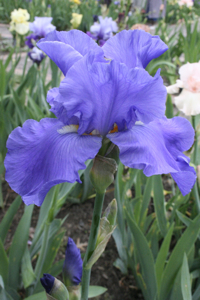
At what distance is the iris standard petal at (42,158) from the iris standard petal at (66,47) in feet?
0.45

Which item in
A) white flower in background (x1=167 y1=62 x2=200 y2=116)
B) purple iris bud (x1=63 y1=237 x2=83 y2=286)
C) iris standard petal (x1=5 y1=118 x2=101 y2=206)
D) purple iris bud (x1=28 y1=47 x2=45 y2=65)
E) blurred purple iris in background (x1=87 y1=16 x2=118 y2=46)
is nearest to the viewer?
iris standard petal (x1=5 y1=118 x2=101 y2=206)

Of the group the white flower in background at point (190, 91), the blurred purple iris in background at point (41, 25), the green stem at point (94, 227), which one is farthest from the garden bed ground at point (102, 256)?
the blurred purple iris in background at point (41, 25)

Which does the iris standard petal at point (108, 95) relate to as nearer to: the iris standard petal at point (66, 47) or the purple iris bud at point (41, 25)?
the iris standard petal at point (66, 47)

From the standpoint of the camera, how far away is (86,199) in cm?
170

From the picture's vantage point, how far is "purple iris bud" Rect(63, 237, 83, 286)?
2.17ft

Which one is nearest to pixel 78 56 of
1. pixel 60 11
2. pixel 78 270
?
pixel 78 270

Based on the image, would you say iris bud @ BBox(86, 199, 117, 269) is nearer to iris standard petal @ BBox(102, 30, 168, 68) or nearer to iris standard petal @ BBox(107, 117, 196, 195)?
iris standard petal @ BBox(107, 117, 196, 195)

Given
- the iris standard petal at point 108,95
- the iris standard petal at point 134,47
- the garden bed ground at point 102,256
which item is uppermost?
the iris standard petal at point 134,47

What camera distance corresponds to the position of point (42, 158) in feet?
1.55

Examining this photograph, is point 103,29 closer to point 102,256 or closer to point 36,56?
point 36,56

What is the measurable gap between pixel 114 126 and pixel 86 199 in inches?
48.0

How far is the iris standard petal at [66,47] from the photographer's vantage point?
Result: 488 mm

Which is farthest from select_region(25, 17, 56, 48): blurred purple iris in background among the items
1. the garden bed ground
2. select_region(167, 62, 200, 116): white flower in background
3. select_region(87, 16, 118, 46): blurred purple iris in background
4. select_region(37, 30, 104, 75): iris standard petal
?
select_region(37, 30, 104, 75): iris standard petal

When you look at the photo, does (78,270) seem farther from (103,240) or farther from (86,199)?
(86,199)
